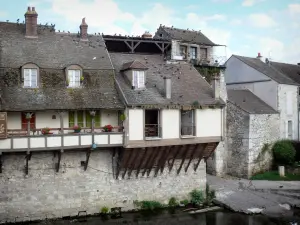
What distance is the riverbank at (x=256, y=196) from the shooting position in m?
20.7

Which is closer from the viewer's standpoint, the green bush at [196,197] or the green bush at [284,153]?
the green bush at [196,197]

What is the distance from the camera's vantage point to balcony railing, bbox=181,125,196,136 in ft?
67.4

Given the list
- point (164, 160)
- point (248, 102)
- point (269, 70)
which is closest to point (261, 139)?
point (248, 102)

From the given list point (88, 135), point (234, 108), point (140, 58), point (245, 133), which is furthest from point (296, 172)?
point (88, 135)

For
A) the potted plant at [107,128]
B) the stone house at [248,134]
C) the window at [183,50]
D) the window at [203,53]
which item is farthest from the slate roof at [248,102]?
the potted plant at [107,128]

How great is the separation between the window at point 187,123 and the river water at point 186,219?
14.7 feet

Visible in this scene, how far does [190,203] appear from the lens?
21828mm

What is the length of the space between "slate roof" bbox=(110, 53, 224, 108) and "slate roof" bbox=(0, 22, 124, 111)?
86cm

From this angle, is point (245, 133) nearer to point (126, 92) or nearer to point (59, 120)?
point (126, 92)

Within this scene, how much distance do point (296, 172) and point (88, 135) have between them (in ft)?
54.6

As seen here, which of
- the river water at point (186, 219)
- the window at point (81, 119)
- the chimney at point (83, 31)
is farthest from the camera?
the chimney at point (83, 31)

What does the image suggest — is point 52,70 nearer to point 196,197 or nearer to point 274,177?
point 196,197

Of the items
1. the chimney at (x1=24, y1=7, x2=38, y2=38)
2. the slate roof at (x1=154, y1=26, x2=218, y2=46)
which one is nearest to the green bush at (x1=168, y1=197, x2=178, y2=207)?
the slate roof at (x1=154, y1=26, x2=218, y2=46)

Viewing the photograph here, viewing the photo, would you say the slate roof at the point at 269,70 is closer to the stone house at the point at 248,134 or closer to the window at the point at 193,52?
the stone house at the point at 248,134
